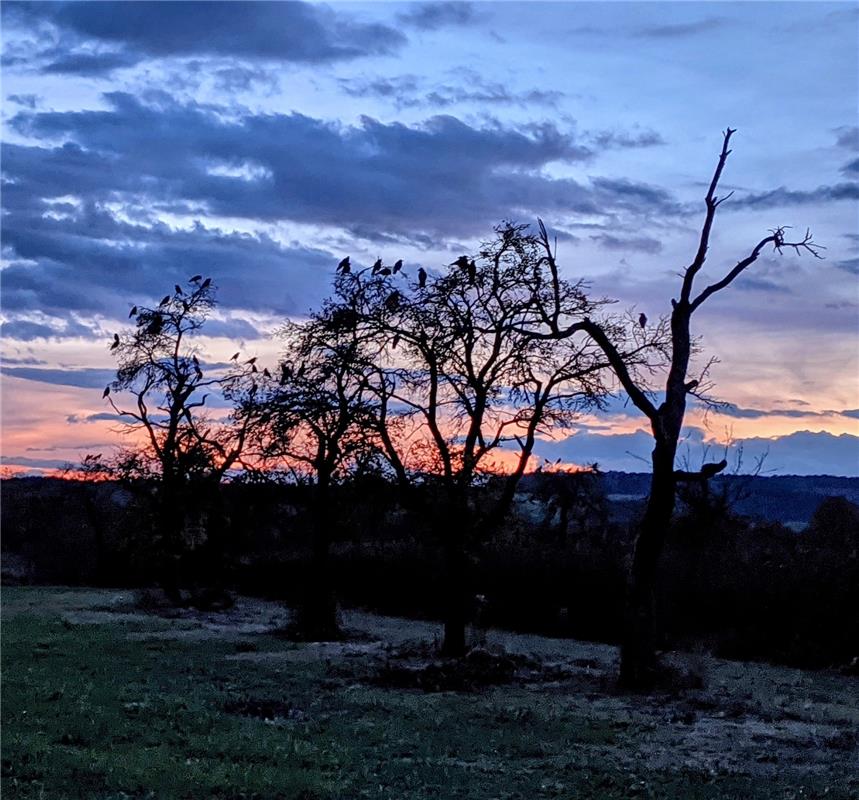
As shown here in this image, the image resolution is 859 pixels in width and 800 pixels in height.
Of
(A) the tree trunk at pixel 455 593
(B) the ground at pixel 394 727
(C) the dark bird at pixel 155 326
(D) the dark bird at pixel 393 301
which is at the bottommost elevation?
(B) the ground at pixel 394 727

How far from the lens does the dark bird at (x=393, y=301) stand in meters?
20.7

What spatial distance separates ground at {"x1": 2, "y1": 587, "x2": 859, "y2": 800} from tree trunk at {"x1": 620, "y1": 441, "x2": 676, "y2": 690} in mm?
579

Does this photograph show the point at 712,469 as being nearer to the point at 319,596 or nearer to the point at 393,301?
the point at 393,301

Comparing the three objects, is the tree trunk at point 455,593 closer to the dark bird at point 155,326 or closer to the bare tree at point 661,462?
the bare tree at point 661,462

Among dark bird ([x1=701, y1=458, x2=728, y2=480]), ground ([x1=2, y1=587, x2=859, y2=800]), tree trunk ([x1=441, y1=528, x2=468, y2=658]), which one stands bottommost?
ground ([x1=2, y1=587, x2=859, y2=800])

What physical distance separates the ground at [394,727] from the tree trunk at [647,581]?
1.90 ft

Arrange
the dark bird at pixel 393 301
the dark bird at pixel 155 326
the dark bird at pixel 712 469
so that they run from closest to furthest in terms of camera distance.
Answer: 1. the dark bird at pixel 712 469
2. the dark bird at pixel 393 301
3. the dark bird at pixel 155 326

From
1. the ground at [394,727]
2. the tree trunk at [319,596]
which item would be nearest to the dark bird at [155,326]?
the tree trunk at [319,596]

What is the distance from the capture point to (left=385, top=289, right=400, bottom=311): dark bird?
68.0 feet

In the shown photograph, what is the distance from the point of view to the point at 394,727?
1359 cm

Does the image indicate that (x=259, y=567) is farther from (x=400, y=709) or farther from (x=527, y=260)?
(x=400, y=709)

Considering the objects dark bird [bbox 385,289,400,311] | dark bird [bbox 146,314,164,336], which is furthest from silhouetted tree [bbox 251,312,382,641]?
dark bird [bbox 146,314,164,336]

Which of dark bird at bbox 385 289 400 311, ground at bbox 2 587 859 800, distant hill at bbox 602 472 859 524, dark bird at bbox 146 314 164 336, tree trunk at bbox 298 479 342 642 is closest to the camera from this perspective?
ground at bbox 2 587 859 800

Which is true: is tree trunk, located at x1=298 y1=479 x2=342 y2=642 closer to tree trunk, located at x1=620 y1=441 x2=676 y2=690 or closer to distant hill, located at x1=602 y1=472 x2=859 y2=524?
tree trunk, located at x1=620 y1=441 x2=676 y2=690
